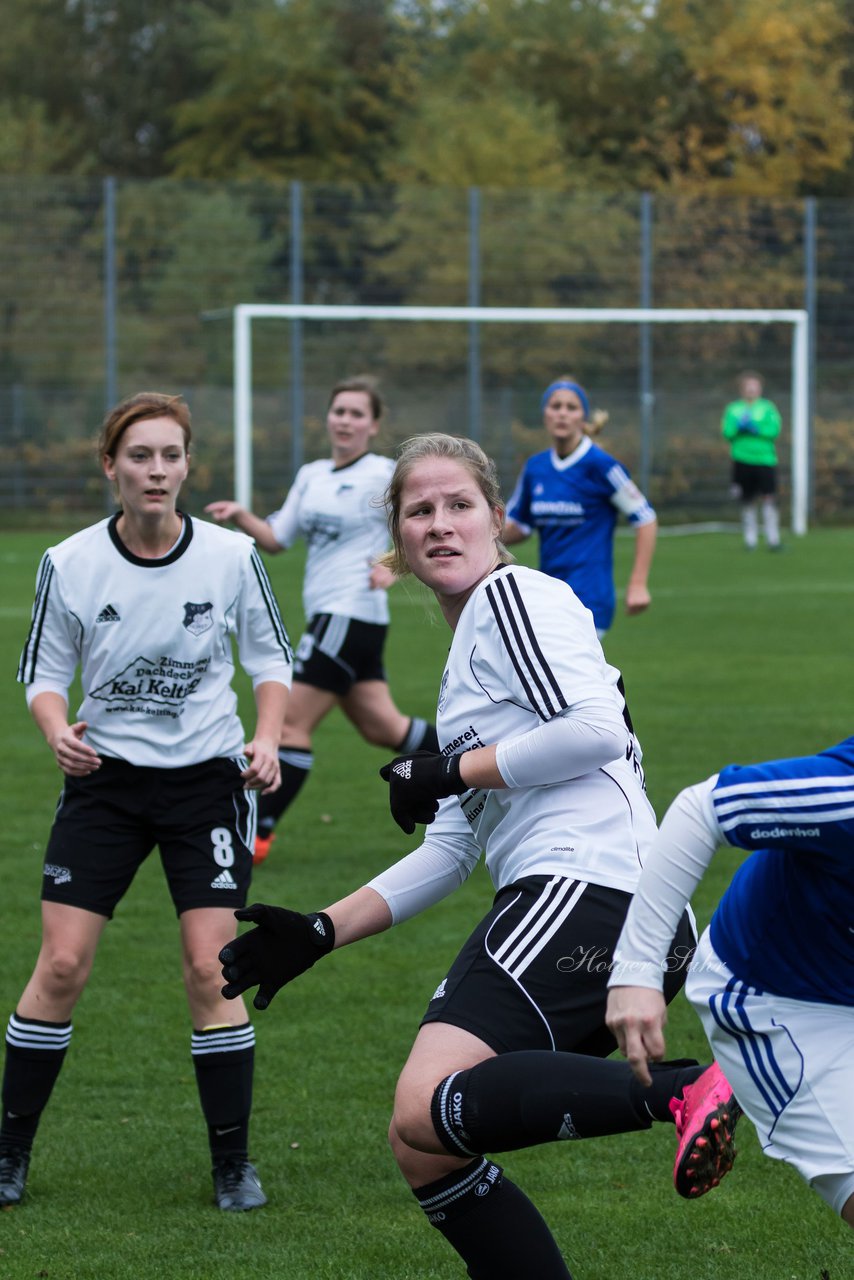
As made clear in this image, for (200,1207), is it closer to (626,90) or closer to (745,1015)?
(745,1015)

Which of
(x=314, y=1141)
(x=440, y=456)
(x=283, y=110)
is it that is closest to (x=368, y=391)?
(x=314, y=1141)

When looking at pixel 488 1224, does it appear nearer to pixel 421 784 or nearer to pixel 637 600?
pixel 421 784

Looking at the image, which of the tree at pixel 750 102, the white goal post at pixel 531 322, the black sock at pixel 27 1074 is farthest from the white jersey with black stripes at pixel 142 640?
the tree at pixel 750 102

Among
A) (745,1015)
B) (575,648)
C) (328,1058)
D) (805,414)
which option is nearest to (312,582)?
(328,1058)

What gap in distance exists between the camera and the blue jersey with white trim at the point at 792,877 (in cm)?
264

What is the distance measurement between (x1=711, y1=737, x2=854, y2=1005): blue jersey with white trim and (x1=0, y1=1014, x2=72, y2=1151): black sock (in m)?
2.10

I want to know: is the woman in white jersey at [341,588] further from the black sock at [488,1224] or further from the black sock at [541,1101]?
the black sock at [541,1101]

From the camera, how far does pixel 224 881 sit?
4.53 metres

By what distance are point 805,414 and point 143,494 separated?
25939 millimetres

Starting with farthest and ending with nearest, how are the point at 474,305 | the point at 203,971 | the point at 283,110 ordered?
the point at 283,110 → the point at 474,305 → the point at 203,971

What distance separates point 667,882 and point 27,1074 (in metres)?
2.30

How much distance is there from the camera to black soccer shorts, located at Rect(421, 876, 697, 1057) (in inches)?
128

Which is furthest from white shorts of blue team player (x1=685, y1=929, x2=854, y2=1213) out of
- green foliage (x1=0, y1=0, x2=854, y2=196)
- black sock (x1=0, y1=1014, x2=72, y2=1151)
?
green foliage (x1=0, y1=0, x2=854, y2=196)

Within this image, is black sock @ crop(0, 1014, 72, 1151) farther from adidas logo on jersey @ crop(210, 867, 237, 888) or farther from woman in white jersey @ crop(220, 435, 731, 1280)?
woman in white jersey @ crop(220, 435, 731, 1280)
